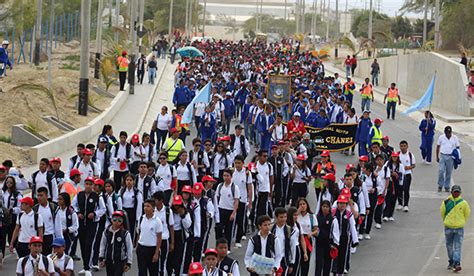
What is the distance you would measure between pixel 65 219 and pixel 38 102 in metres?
18.2

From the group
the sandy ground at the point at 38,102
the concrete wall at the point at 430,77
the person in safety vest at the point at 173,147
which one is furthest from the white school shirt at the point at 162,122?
the concrete wall at the point at 430,77

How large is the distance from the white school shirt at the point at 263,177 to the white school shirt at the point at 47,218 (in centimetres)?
437

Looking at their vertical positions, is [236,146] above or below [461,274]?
above

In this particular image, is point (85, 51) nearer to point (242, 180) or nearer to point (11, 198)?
point (242, 180)

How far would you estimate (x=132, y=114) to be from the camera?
3584 centimetres

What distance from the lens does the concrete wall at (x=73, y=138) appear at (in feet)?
78.4

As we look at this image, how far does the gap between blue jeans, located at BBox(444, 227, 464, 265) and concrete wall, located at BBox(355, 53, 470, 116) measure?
23.7 meters

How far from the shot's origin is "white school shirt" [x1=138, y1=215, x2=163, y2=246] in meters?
13.1

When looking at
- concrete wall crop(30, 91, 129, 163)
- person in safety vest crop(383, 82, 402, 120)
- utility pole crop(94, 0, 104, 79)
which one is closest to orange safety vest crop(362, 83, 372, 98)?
person in safety vest crop(383, 82, 402, 120)

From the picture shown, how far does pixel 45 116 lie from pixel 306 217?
1742 cm

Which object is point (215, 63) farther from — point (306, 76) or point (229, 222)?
point (229, 222)

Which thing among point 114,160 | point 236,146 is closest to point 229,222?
point 114,160

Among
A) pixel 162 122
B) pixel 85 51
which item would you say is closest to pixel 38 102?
pixel 85 51

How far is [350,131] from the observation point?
27141 mm
